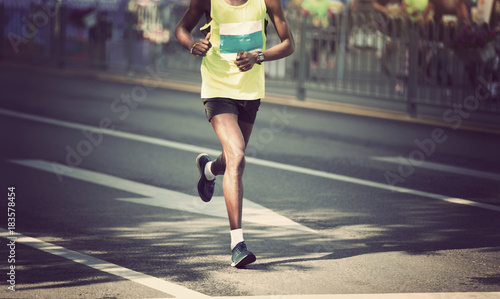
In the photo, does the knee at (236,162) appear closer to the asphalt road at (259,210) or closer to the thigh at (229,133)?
the thigh at (229,133)

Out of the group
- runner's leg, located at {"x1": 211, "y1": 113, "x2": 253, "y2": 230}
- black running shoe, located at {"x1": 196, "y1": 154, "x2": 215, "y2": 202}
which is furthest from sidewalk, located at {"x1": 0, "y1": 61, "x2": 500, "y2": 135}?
runner's leg, located at {"x1": 211, "y1": 113, "x2": 253, "y2": 230}

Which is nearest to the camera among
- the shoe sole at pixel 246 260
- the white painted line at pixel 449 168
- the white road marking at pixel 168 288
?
the white road marking at pixel 168 288

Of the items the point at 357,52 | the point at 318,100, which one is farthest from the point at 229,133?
the point at 318,100

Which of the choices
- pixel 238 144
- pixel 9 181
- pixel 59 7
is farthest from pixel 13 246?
pixel 59 7

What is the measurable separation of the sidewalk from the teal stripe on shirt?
762 centimetres

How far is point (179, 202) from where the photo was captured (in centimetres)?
773

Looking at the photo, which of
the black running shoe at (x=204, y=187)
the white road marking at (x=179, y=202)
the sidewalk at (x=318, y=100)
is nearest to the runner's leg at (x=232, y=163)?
the black running shoe at (x=204, y=187)

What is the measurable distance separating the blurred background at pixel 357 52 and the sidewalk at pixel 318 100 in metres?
0.07

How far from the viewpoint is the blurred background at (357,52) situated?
14000 mm

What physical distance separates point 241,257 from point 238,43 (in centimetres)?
142

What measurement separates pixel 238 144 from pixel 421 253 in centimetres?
144

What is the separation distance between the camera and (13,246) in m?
6.09

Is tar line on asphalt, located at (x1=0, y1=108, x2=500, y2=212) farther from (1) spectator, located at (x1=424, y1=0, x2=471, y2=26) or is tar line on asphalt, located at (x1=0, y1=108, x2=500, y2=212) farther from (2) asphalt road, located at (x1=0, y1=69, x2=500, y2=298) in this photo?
(1) spectator, located at (x1=424, y1=0, x2=471, y2=26)

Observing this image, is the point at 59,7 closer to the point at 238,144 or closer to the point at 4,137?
the point at 4,137
